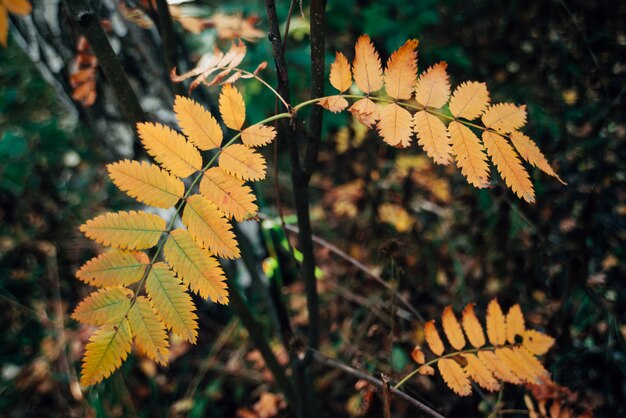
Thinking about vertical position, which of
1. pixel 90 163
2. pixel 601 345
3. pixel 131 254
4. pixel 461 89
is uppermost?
pixel 461 89

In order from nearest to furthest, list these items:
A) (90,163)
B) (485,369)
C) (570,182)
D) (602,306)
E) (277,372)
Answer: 1. (485,369)
2. (277,372)
3. (602,306)
4. (570,182)
5. (90,163)

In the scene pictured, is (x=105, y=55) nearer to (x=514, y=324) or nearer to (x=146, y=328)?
(x=146, y=328)

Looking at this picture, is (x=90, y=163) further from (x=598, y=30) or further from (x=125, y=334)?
(x=598, y=30)

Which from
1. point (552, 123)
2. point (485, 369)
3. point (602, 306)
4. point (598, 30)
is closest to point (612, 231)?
point (602, 306)

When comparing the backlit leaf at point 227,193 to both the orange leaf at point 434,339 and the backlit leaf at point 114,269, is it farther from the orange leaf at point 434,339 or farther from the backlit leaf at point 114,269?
the orange leaf at point 434,339

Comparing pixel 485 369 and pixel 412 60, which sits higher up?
pixel 412 60

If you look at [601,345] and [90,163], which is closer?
[601,345]

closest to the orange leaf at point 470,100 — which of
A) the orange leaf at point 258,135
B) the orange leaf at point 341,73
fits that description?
the orange leaf at point 341,73
